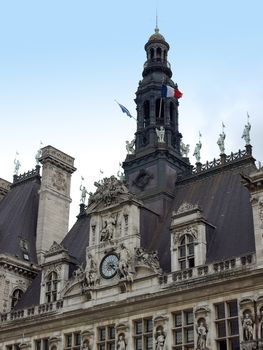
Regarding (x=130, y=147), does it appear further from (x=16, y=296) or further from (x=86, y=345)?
(x=86, y=345)

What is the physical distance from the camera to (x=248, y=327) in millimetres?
37125

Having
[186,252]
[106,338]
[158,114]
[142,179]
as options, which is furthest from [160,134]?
[106,338]

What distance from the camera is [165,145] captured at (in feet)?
172

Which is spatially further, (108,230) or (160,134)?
(160,134)

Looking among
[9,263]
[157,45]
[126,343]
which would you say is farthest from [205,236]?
[157,45]

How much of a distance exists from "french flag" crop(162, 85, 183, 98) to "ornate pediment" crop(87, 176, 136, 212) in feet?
28.7

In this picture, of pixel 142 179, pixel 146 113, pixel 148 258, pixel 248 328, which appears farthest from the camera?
pixel 146 113

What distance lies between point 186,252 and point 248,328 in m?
7.34

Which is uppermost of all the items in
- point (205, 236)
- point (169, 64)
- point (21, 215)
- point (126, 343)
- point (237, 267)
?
point (169, 64)

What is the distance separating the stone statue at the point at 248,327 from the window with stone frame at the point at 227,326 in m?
0.89

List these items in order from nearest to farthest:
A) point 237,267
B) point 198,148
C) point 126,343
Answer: point 237,267
point 126,343
point 198,148

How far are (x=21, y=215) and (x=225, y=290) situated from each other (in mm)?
25963

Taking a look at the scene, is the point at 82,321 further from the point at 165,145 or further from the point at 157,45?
the point at 157,45

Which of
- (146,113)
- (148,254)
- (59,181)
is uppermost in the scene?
(146,113)
